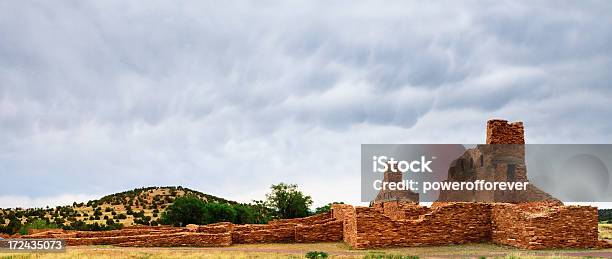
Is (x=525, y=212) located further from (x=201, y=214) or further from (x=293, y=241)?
(x=201, y=214)

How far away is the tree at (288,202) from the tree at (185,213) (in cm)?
760

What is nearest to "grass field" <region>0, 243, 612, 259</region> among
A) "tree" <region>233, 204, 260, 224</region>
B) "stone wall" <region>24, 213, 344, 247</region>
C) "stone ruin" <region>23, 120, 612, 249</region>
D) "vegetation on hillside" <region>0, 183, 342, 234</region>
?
"stone ruin" <region>23, 120, 612, 249</region>

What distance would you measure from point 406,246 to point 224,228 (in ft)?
30.8

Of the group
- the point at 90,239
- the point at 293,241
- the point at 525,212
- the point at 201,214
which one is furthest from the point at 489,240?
the point at 201,214

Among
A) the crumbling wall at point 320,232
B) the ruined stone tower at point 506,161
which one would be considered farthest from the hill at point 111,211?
the ruined stone tower at point 506,161

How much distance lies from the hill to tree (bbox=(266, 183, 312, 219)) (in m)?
11.1

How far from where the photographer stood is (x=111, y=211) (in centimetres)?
6244

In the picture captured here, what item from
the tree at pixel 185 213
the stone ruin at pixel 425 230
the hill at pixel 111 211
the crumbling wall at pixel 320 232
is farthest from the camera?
the hill at pixel 111 211

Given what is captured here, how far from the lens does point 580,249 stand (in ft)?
74.1

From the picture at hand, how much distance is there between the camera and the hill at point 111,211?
173 feet

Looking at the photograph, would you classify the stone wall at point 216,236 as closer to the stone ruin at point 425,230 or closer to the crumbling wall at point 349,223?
the stone ruin at point 425,230

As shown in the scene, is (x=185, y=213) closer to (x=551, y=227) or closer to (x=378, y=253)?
(x=378, y=253)

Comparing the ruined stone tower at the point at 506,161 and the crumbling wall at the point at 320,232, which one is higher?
the ruined stone tower at the point at 506,161

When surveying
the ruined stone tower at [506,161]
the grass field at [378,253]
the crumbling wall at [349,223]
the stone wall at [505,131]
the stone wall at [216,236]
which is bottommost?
the grass field at [378,253]
